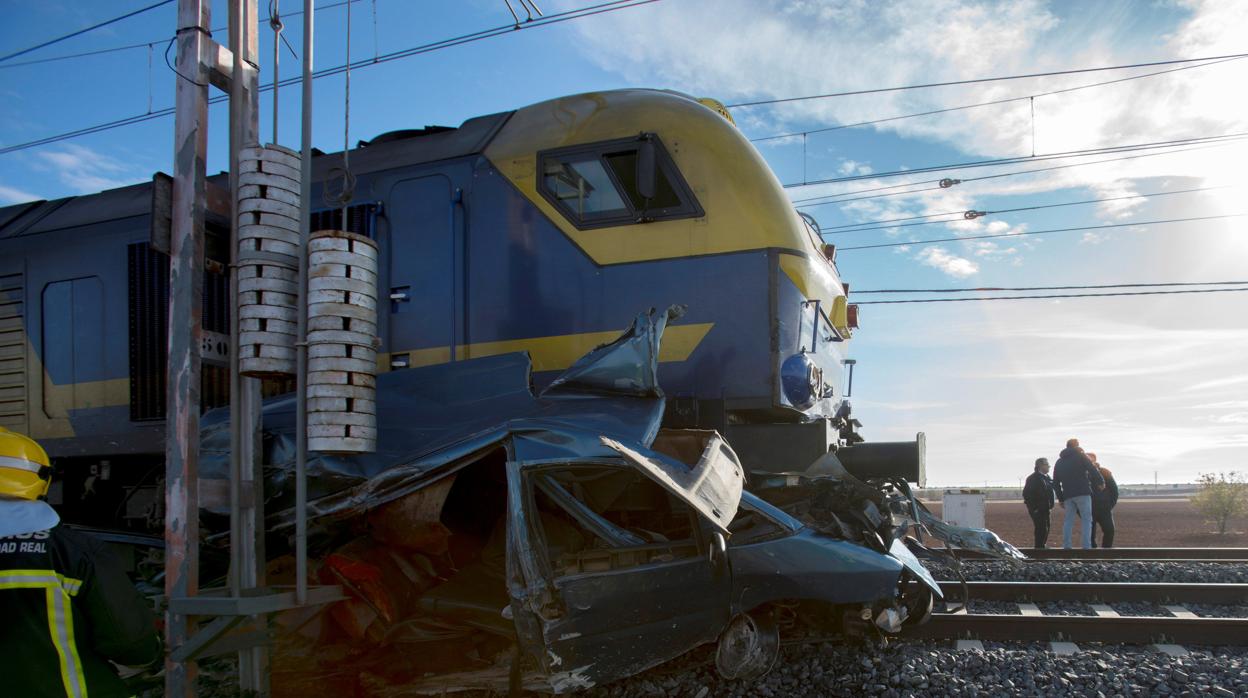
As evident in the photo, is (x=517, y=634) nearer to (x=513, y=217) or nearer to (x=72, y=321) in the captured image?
(x=513, y=217)

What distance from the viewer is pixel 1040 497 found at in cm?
1180

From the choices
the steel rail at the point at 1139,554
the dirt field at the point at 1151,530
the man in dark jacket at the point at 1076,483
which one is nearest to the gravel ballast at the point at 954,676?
the steel rail at the point at 1139,554

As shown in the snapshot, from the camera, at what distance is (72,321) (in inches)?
276

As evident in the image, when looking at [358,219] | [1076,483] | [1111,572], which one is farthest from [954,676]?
[1076,483]

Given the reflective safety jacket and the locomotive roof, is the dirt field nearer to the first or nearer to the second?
the locomotive roof

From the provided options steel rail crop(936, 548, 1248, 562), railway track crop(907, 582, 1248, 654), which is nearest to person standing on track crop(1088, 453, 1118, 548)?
steel rail crop(936, 548, 1248, 562)

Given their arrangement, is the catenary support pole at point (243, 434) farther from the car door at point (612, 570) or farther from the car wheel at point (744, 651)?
the car wheel at point (744, 651)

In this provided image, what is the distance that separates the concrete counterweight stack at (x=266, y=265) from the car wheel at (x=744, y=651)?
107 inches

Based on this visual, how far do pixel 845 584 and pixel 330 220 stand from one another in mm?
4482

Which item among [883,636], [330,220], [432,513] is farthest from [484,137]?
[883,636]

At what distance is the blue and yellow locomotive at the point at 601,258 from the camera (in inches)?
206

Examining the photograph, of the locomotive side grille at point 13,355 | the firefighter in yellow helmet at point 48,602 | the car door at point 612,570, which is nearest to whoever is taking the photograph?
the firefighter in yellow helmet at point 48,602

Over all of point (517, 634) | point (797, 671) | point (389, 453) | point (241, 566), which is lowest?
point (797, 671)

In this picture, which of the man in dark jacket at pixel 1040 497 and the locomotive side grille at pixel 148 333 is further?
the man in dark jacket at pixel 1040 497
